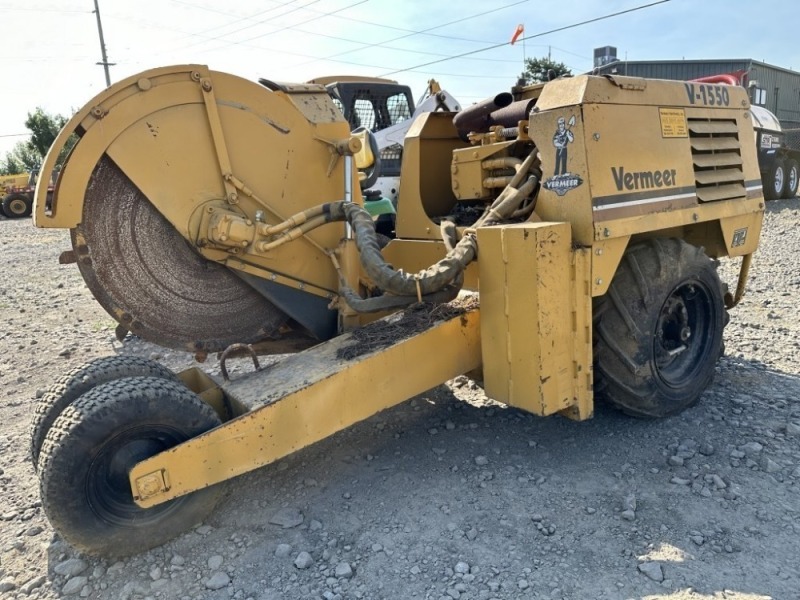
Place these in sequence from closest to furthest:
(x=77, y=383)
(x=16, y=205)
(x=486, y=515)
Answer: (x=77, y=383), (x=486, y=515), (x=16, y=205)

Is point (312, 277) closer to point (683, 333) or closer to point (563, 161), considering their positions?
point (563, 161)

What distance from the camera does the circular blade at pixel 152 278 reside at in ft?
9.57

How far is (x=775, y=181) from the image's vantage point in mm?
13766

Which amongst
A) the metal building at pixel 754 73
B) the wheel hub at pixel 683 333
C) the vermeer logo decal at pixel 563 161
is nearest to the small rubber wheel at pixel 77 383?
the vermeer logo decal at pixel 563 161

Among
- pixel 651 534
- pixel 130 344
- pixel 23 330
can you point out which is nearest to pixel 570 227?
pixel 651 534

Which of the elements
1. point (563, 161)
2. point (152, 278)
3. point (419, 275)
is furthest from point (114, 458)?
point (563, 161)

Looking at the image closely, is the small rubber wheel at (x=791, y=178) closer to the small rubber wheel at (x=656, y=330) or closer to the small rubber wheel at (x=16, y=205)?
the small rubber wheel at (x=656, y=330)

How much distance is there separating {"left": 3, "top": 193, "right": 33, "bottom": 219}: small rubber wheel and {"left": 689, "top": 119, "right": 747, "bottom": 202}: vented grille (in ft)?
90.8

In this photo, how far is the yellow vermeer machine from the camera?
2.54m

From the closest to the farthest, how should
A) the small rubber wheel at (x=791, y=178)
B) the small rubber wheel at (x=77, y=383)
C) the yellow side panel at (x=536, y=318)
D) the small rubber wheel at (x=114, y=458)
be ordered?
1. the small rubber wheel at (x=114, y=458)
2. the small rubber wheel at (x=77, y=383)
3. the yellow side panel at (x=536, y=318)
4. the small rubber wheel at (x=791, y=178)

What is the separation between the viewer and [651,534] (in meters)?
2.66

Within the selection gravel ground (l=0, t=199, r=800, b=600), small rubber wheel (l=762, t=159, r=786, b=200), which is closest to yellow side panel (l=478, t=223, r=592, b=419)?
→ gravel ground (l=0, t=199, r=800, b=600)

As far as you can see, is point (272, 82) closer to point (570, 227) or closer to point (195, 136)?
point (195, 136)

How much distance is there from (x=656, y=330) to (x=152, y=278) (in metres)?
2.61
